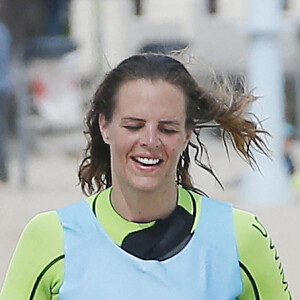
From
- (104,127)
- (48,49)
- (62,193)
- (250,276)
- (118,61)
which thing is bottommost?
(62,193)

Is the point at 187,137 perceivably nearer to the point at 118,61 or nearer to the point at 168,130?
the point at 168,130

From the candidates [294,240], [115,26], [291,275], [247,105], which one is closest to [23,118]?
[294,240]

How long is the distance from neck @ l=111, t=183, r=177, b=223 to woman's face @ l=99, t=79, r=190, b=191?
0.02 meters

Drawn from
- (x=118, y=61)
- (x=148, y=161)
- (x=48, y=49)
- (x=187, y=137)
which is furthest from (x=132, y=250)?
(x=48, y=49)

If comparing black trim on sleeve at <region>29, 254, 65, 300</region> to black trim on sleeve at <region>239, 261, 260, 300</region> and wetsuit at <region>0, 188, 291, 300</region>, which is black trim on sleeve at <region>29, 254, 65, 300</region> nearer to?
wetsuit at <region>0, 188, 291, 300</region>

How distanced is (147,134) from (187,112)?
0.56 ft

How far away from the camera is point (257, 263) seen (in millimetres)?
2752

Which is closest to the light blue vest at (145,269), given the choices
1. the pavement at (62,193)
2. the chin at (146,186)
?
the chin at (146,186)

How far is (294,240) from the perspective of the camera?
7586 mm

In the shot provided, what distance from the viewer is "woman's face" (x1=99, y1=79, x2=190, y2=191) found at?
2738 millimetres

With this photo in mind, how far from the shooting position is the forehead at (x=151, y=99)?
9.02 feet

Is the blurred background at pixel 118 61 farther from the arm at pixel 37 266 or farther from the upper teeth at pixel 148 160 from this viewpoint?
the arm at pixel 37 266

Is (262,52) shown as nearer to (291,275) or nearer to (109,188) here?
(291,275)

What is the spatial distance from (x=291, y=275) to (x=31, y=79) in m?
8.62
